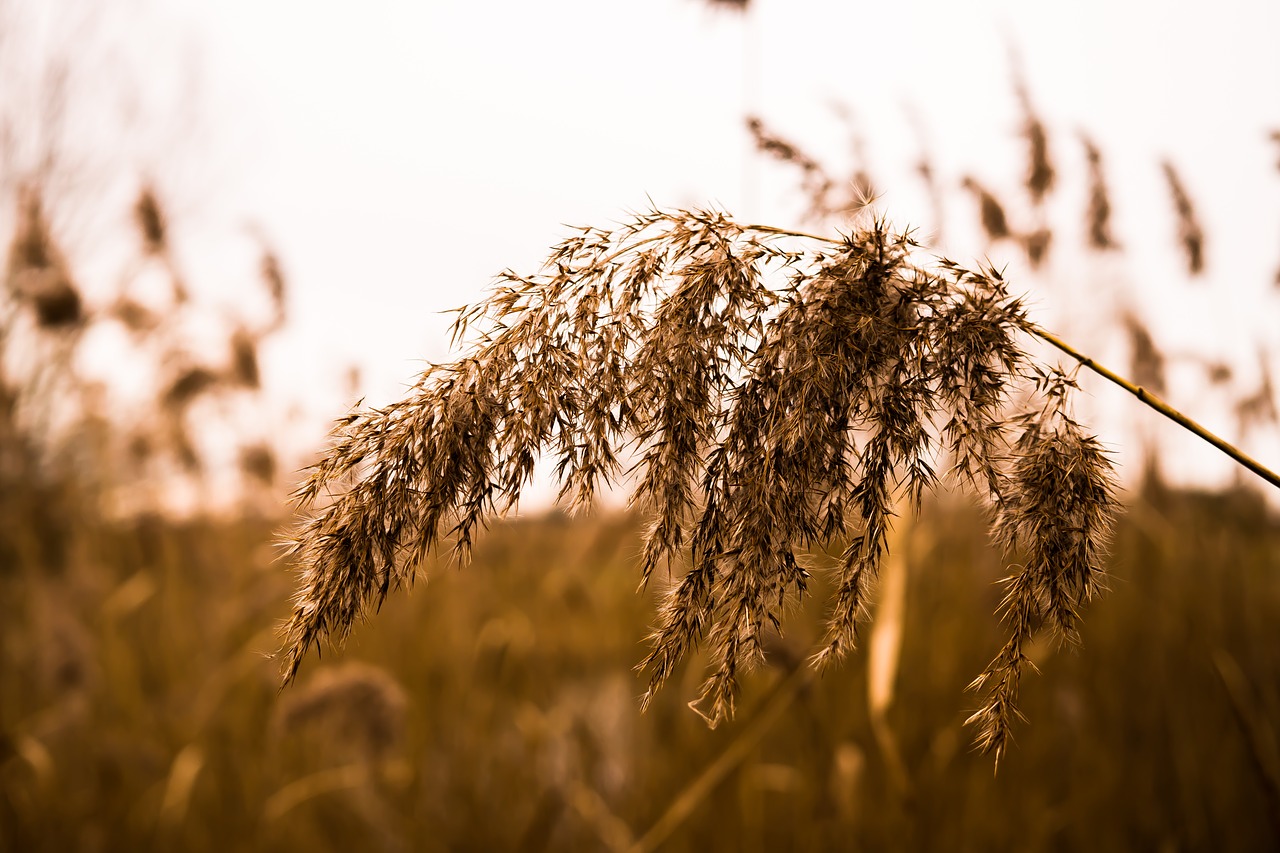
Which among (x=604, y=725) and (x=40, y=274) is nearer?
(x=40, y=274)

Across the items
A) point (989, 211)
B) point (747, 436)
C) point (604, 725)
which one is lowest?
point (604, 725)

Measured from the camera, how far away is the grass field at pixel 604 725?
9.73ft

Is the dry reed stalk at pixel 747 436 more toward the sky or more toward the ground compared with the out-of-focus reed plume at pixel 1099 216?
more toward the ground

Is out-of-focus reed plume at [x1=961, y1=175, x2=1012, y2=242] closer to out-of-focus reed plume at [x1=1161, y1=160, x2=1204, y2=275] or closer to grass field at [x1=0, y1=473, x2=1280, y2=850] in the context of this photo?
out-of-focus reed plume at [x1=1161, y1=160, x2=1204, y2=275]

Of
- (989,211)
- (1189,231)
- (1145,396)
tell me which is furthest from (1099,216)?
(1145,396)

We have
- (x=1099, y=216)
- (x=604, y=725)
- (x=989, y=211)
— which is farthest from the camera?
(x=604, y=725)

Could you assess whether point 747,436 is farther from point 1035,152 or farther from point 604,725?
point 604,725

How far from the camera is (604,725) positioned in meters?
4.53

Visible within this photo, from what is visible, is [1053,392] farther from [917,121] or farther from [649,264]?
[917,121]

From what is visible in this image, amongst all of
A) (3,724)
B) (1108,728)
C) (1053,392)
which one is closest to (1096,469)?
(1053,392)

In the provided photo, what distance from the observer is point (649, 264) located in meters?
1.00

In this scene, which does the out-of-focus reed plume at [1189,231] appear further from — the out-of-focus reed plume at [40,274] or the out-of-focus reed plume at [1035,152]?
the out-of-focus reed plume at [40,274]

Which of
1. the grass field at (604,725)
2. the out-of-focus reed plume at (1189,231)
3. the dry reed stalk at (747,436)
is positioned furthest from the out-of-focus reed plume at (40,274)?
the out-of-focus reed plume at (1189,231)

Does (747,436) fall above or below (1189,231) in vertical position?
below
